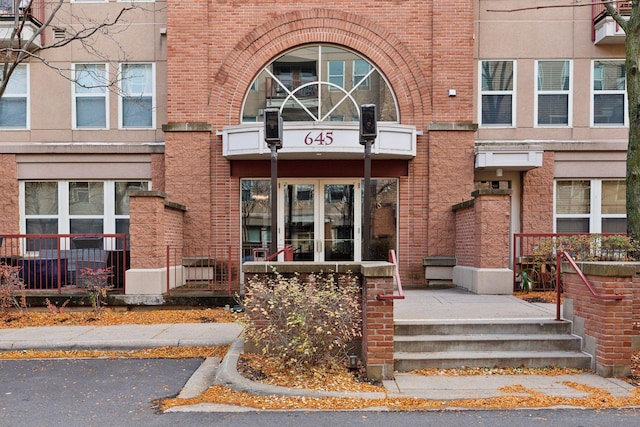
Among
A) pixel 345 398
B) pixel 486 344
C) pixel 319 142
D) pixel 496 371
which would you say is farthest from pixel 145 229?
pixel 496 371

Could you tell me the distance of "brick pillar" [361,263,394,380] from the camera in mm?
5758

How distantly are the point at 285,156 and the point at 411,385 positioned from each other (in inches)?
284

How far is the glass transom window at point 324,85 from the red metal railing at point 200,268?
357 cm

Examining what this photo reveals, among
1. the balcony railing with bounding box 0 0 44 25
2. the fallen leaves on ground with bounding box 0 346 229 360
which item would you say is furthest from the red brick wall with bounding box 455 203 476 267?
the balcony railing with bounding box 0 0 44 25

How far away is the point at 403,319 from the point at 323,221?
209 inches

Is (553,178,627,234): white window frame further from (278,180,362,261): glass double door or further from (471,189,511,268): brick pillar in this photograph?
(278,180,362,261): glass double door

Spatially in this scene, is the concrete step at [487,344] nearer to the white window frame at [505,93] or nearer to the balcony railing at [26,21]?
the white window frame at [505,93]

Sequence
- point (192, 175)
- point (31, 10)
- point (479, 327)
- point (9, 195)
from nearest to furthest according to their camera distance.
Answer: point (479, 327), point (192, 175), point (31, 10), point (9, 195)

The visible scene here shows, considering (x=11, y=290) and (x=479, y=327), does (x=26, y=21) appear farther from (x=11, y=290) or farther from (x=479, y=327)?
(x=479, y=327)

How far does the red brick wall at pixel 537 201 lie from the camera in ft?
41.7

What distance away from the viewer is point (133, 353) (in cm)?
727

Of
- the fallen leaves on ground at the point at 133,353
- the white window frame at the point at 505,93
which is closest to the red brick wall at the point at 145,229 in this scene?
the fallen leaves on ground at the point at 133,353

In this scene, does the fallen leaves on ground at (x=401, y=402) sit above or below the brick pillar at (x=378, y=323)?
below

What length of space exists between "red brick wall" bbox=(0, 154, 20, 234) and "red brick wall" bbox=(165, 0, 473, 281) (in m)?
4.69
